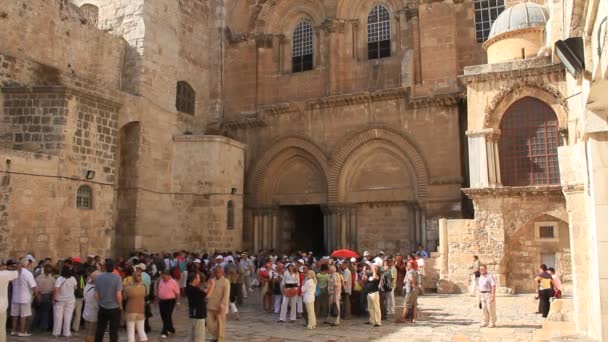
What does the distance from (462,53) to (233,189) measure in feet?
32.1

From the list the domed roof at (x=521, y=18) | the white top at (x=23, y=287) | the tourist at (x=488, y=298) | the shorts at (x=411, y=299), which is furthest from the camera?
the domed roof at (x=521, y=18)

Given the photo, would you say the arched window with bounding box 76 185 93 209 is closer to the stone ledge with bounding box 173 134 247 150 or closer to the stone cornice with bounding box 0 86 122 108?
the stone cornice with bounding box 0 86 122 108

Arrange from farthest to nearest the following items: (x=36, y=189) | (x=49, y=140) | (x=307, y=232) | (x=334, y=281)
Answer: (x=307, y=232) → (x=49, y=140) → (x=36, y=189) → (x=334, y=281)

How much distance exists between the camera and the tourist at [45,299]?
10102 millimetres

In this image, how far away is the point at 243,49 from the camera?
24.0 m

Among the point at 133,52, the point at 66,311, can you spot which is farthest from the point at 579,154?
the point at 133,52

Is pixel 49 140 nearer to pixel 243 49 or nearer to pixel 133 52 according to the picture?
pixel 133 52

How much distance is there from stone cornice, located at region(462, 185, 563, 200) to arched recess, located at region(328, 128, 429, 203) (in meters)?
3.20

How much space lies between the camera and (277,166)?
2259cm

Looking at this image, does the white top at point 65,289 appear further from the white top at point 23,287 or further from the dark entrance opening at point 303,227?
the dark entrance opening at point 303,227

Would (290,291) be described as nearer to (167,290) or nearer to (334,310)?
(334,310)

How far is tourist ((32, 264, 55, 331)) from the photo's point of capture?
33.1 ft

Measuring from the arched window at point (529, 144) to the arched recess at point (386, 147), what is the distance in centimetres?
345

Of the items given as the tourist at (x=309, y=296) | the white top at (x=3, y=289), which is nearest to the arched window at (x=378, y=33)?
the tourist at (x=309, y=296)
